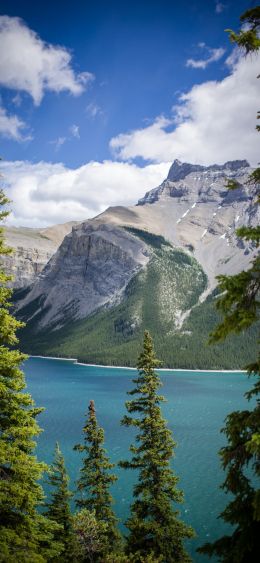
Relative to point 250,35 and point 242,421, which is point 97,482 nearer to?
point 242,421

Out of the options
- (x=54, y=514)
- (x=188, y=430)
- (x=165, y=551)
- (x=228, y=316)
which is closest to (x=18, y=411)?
(x=228, y=316)

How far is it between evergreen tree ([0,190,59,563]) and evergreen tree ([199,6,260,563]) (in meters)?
6.69

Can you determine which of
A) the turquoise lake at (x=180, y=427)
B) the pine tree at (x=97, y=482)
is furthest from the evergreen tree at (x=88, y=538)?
the turquoise lake at (x=180, y=427)

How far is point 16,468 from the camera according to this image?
13.9 metres

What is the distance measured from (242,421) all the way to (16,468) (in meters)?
8.64

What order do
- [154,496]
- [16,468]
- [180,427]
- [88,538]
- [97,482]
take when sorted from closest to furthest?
[16,468], [154,496], [88,538], [97,482], [180,427]

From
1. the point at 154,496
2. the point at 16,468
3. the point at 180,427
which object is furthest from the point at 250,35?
the point at 180,427

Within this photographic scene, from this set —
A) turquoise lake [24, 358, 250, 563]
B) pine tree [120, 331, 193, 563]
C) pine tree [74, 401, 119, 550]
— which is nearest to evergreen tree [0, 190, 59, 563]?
pine tree [120, 331, 193, 563]

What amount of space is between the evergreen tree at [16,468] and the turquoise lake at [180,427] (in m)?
35.2

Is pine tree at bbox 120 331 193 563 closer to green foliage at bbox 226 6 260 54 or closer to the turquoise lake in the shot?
green foliage at bbox 226 6 260 54

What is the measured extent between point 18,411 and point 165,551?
43.8 feet

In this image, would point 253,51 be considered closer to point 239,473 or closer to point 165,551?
point 239,473

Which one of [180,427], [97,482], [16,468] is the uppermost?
[16,468]

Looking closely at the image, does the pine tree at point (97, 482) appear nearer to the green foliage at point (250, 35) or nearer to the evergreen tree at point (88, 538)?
the evergreen tree at point (88, 538)
